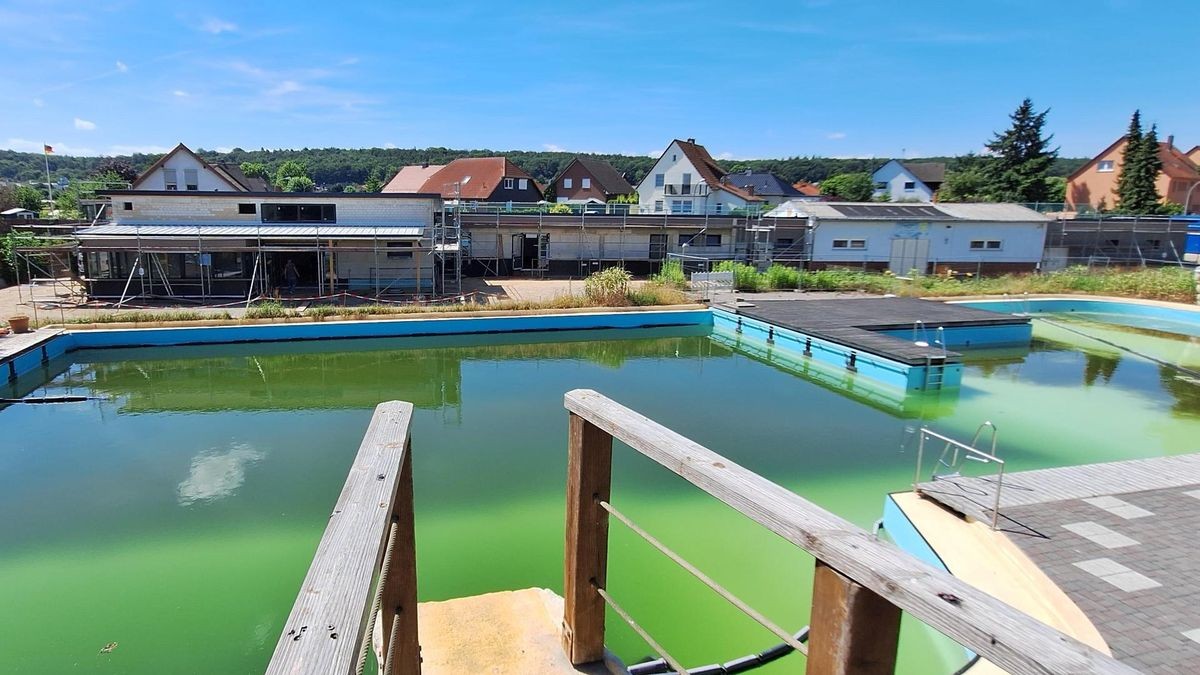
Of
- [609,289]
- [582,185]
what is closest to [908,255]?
[609,289]

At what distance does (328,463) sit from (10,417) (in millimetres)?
6334

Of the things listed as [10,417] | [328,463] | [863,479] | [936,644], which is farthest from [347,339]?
[936,644]

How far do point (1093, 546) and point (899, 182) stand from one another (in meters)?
54.0

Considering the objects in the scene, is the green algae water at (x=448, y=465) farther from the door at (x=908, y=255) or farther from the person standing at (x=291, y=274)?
the door at (x=908, y=255)

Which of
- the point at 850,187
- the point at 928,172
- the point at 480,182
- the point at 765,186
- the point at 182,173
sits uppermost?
the point at 928,172

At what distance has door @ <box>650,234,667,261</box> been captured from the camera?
2872cm

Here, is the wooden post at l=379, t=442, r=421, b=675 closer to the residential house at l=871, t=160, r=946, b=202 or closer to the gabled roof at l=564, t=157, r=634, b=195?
the gabled roof at l=564, t=157, r=634, b=195

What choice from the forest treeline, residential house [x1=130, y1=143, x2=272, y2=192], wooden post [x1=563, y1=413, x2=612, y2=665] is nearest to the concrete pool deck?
wooden post [x1=563, y1=413, x2=612, y2=665]

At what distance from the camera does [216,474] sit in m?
9.13

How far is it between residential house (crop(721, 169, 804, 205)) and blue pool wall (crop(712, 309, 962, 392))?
31.2m

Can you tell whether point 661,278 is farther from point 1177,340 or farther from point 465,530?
point 465,530

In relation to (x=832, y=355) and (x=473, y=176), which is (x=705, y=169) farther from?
(x=832, y=355)

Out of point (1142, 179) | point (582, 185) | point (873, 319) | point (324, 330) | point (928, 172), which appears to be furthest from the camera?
point (928, 172)

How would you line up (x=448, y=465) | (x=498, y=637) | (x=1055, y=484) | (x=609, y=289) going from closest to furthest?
(x=498, y=637), (x=1055, y=484), (x=448, y=465), (x=609, y=289)
